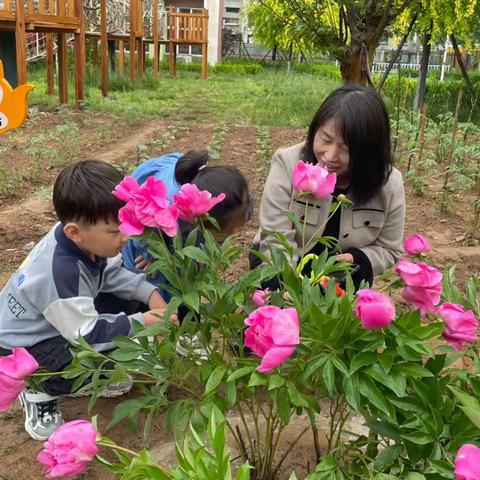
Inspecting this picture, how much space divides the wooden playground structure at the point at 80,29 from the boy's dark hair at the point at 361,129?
18.4 ft

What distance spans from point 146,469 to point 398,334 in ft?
1.42

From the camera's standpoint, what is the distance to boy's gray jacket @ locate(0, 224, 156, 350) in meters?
1.75

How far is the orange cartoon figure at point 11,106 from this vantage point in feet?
9.09

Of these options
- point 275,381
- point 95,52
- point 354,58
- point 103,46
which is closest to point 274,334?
point 275,381

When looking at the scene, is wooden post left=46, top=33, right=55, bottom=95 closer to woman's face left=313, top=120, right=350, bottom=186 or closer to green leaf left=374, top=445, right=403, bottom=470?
woman's face left=313, top=120, right=350, bottom=186

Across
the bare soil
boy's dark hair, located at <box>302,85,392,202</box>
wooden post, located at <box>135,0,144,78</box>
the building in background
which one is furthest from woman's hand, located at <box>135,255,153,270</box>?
the building in background

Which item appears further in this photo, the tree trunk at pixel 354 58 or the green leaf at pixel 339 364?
the tree trunk at pixel 354 58

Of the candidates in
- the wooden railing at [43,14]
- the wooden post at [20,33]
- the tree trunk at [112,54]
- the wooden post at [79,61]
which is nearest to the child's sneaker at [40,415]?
the wooden post at [20,33]

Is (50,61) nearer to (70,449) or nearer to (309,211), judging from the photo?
(309,211)

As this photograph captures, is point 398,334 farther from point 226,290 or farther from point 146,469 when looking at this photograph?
point 146,469

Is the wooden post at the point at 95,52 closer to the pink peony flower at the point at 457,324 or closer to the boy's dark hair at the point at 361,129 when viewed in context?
the boy's dark hair at the point at 361,129

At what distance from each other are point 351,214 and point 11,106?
1591mm

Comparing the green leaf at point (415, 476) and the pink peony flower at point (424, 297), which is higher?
the pink peony flower at point (424, 297)

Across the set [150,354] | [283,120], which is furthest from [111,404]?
[283,120]
